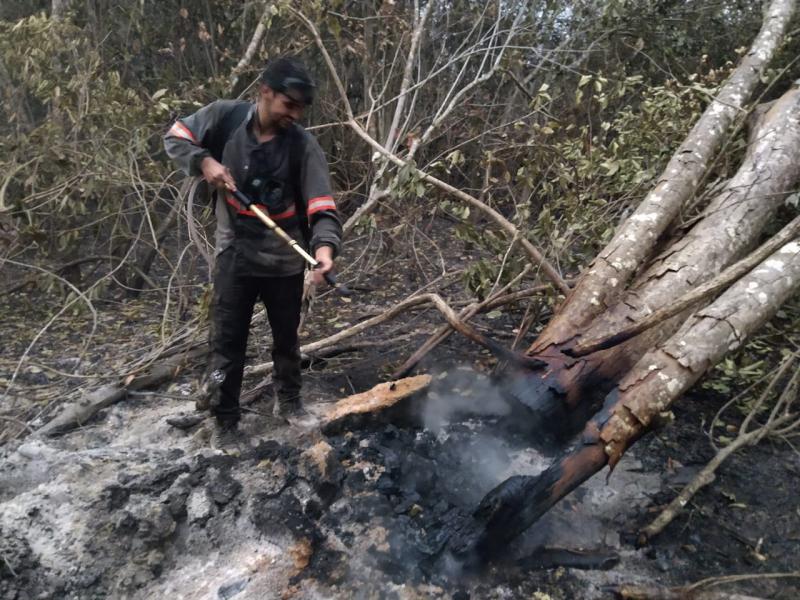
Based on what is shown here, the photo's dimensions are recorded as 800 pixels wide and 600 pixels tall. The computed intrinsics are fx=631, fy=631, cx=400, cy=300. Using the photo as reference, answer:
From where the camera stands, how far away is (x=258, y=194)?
2.66 meters

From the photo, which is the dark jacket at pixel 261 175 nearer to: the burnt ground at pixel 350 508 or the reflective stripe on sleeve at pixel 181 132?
the reflective stripe on sleeve at pixel 181 132

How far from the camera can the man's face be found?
2.44 metres

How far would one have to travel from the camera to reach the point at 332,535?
251cm

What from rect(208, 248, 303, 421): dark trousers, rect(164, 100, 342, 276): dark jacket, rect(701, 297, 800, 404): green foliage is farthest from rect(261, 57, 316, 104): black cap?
rect(701, 297, 800, 404): green foliage

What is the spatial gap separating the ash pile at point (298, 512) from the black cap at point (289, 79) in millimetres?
1508

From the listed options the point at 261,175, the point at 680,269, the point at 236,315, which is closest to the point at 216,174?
the point at 261,175

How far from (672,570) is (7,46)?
549 centimetres

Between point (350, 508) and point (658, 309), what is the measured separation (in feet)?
5.08

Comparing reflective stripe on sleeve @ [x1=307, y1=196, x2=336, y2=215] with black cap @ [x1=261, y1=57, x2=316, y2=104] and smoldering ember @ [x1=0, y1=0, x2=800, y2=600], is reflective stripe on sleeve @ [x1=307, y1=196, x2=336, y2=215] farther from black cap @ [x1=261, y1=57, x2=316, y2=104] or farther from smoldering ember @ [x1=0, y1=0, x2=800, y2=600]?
black cap @ [x1=261, y1=57, x2=316, y2=104]

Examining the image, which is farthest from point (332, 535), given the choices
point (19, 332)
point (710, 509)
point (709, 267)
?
point (19, 332)

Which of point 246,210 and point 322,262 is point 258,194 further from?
point 322,262

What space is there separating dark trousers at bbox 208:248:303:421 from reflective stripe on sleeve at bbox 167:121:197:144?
49 centimetres

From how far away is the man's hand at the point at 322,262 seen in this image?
2.51 m

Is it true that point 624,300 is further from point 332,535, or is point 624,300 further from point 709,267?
point 332,535
